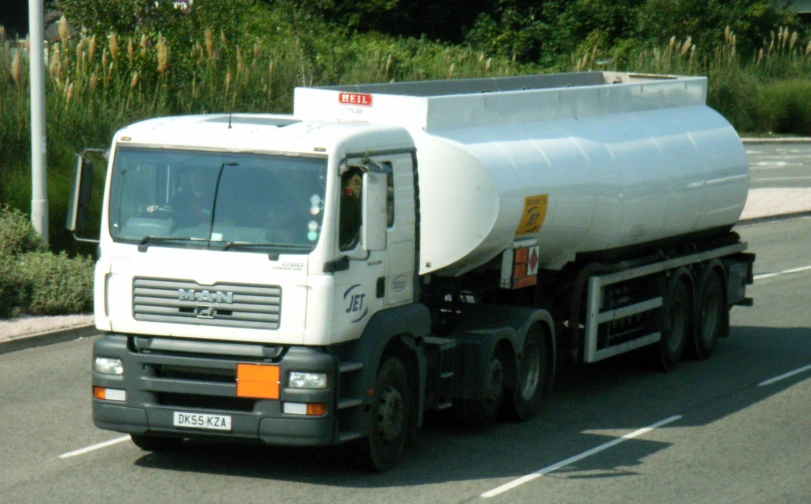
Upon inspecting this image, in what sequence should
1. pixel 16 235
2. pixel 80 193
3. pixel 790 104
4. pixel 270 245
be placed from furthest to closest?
pixel 790 104
pixel 16 235
pixel 80 193
pixel 270 245

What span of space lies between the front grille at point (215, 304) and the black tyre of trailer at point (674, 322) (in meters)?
6.30

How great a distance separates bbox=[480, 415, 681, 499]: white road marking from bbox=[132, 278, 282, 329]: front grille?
1.92m

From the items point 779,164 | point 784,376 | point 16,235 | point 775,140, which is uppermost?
point 16,235

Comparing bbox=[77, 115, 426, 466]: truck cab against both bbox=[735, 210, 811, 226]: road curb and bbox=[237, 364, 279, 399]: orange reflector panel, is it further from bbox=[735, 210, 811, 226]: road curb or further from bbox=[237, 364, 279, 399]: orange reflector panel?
bbox=[735, 210, 811, 226]: road curb

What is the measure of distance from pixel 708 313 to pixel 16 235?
330 inches

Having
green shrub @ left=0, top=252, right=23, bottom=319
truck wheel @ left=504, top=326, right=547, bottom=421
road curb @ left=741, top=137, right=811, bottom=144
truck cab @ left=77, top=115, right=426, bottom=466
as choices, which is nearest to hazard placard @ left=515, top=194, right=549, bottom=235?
truck wheel @ left=504, top=326, right=547, bottom=421

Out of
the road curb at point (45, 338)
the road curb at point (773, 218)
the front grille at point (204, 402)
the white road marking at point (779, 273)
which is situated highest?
the front grille at point (204, 402)

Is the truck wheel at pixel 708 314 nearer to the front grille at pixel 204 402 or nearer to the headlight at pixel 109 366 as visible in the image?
the front grille at pixel 204 402

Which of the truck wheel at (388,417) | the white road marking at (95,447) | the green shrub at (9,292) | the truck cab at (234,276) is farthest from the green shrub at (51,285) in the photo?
the truck wheel at (388,417)

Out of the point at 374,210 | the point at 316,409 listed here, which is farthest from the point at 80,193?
the point at 316,409

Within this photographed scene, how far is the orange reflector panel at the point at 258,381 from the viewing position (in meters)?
8.82

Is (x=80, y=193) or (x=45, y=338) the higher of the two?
(x=80, y=193)

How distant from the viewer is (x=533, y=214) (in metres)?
11.3

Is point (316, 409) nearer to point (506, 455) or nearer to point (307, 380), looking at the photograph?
point (307, 380)
